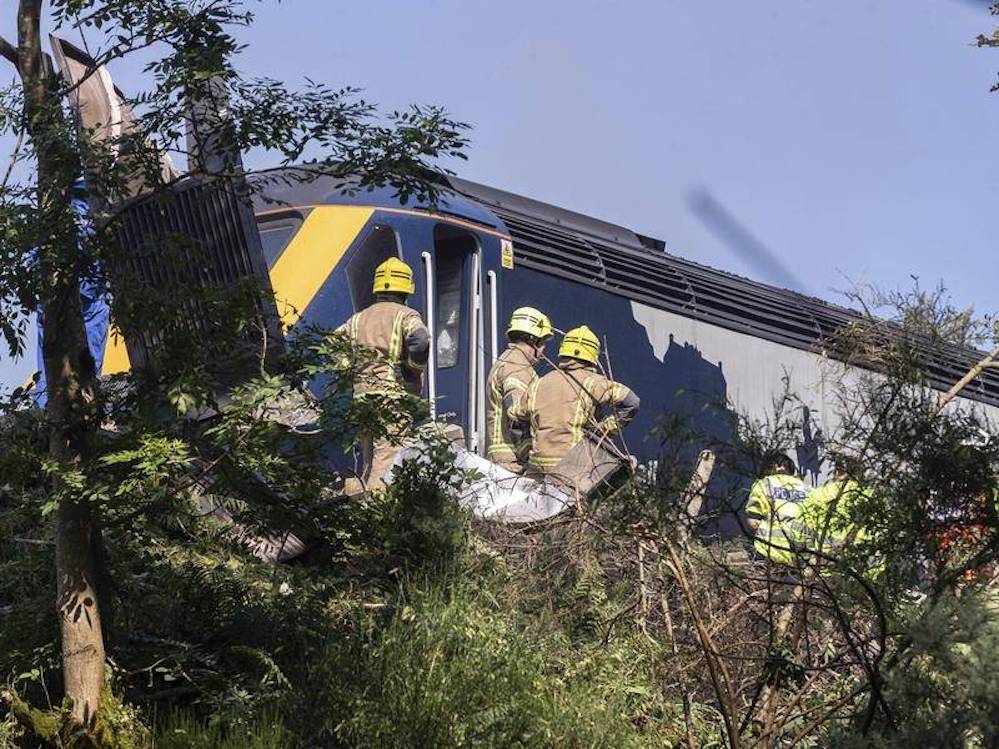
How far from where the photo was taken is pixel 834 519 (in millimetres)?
8656

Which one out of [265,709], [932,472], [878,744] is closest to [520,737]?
[265,709]

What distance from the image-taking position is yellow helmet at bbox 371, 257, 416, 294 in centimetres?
1220

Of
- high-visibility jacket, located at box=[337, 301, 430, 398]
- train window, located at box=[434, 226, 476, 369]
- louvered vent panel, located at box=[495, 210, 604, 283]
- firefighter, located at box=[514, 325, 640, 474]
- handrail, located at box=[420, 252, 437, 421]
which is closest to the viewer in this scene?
high-visibility jacket, located at box=[337, 301, 430, 398]

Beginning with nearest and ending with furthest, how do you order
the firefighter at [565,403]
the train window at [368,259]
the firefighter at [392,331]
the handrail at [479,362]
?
the firefighter at [392,331] < the firefighter at [565,403] < the train window at [368,259] < the handrail at [479,362]

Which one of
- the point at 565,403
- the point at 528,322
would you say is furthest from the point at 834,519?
the point at 528,322

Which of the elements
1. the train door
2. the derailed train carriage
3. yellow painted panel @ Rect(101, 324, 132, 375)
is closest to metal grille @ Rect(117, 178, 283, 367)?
the derailed train carriage

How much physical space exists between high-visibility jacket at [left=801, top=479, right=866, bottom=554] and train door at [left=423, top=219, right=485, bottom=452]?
13.9 ft

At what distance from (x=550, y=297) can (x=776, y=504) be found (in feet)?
15.5

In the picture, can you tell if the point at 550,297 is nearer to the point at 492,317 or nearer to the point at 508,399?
the point at 492,317

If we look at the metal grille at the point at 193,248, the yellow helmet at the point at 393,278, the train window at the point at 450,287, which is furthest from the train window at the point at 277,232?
the metal grille at the point at 193,248

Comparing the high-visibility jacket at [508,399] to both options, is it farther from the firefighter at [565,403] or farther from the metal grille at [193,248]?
the metal grille at [193,248]

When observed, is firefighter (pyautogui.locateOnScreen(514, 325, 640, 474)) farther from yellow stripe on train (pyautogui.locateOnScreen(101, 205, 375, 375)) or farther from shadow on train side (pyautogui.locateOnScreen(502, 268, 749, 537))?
yellow stripe on train (pyautogui.locateOnScreen(101, 205, 375, 375))

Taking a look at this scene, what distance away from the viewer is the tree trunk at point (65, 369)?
8305 millimetres

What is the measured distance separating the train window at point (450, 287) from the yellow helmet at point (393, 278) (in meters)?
0.90
